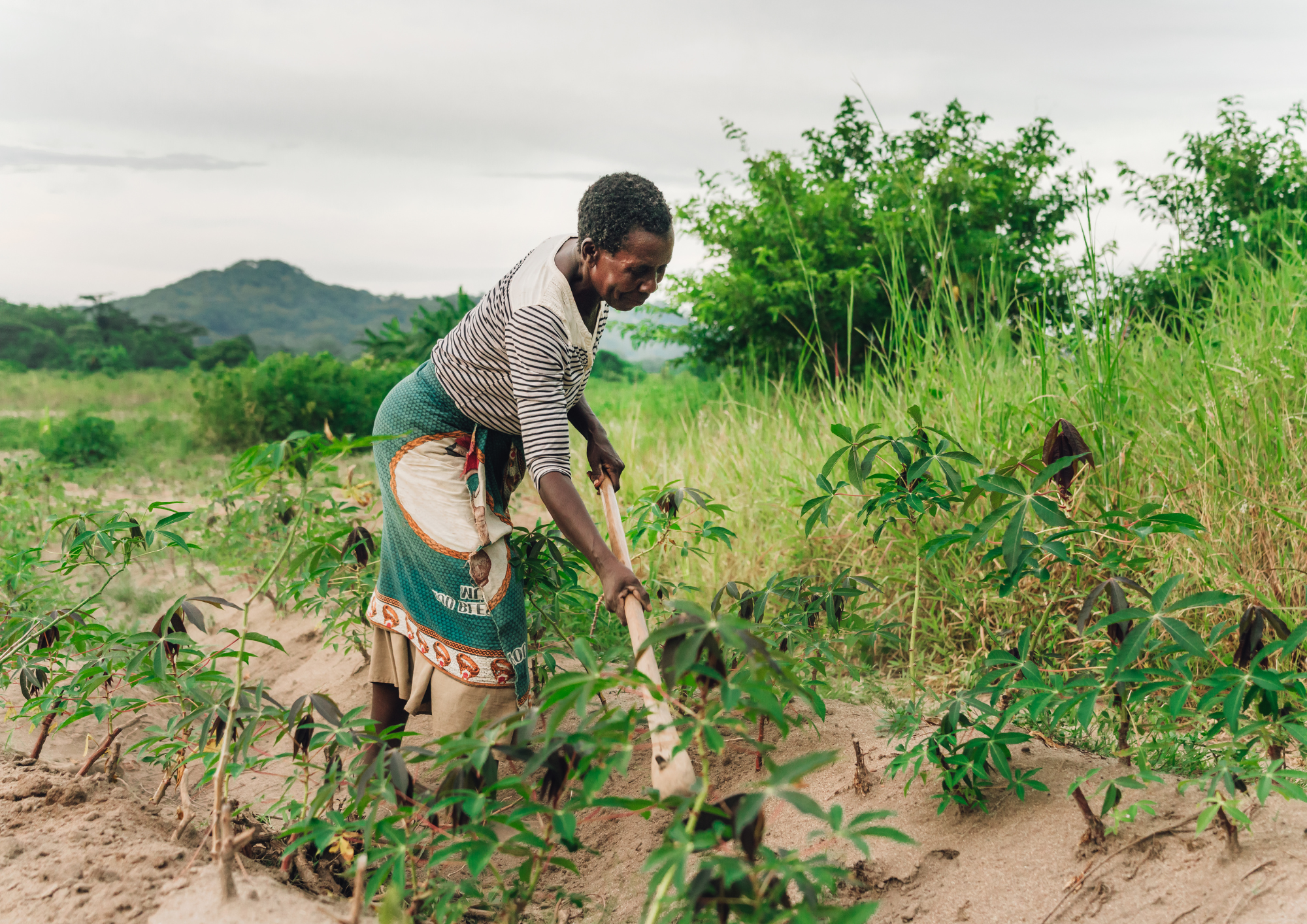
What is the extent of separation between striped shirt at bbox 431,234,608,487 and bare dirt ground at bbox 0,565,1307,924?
0.82m

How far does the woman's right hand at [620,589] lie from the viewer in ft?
5.55

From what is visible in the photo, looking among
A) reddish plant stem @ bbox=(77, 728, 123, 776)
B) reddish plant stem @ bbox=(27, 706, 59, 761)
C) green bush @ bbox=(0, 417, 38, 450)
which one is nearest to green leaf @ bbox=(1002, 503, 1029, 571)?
reddish plant stem @ bbox=(77, 728, 123, 776)

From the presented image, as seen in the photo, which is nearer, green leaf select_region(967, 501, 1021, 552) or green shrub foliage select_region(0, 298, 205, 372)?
green leaf select_region(967, 501, 1021, 552)

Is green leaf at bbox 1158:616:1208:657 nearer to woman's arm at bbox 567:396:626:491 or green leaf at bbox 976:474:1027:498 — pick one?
green leaf at bbox 976:474:1027:498

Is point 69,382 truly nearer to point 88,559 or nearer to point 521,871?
point 88,559

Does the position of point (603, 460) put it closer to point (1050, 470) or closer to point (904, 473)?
point (904, 473)

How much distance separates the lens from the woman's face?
1.96 m

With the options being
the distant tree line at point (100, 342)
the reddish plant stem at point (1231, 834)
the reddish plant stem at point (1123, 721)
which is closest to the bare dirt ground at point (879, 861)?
the reddish plant stem at point (1231, 834)

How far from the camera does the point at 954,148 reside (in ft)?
22.9

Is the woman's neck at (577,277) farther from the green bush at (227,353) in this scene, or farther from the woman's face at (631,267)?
the green bush at (227,353)

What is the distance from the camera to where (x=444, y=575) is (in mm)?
2174

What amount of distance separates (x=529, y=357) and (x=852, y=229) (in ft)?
17.4

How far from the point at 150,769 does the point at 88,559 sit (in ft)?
2.16

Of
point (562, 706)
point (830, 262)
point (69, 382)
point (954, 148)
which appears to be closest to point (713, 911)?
point (562, 706)
